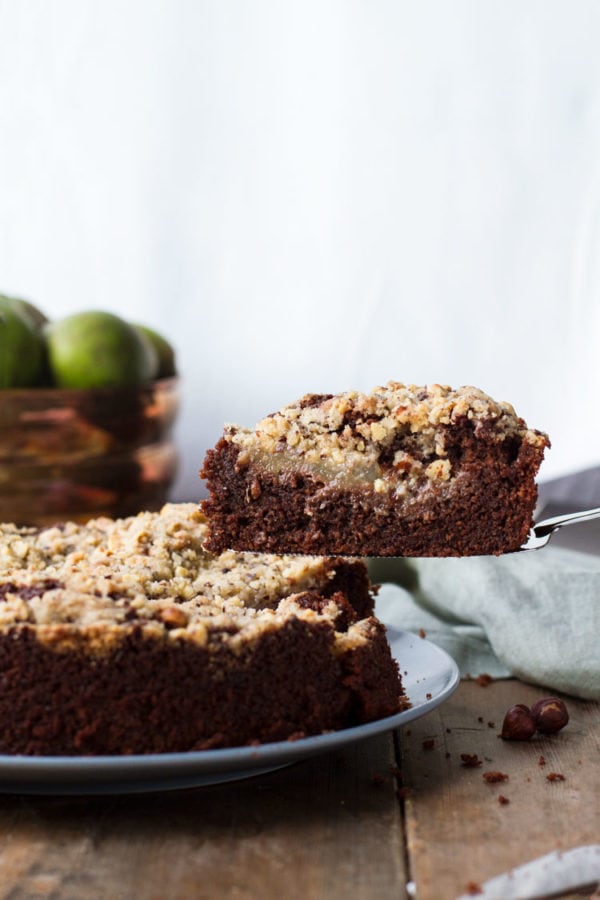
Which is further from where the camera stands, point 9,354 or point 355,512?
point 9,354

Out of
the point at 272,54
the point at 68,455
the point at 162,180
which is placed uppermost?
the point at 272,54

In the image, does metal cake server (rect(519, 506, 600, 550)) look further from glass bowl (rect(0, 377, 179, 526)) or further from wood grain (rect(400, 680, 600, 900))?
glass bowl (rect(0, 377, 179, 526))

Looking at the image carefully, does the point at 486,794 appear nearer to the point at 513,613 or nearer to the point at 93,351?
the point at 513,613

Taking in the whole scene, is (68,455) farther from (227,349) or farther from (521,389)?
(521,389)

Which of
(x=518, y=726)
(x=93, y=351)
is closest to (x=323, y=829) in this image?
(x=518, y=726)

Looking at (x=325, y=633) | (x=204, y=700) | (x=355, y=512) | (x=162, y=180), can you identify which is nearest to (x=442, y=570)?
(x=355, y=512)

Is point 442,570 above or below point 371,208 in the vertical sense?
below

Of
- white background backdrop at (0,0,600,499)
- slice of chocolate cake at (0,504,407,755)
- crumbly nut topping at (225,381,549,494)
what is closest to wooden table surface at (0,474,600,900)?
slice of chocolate cake at (0,504,407,755)

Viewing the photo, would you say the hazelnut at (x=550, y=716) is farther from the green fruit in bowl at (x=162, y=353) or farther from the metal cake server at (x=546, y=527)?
the green fruit in bowl at (x=162, y=353)
